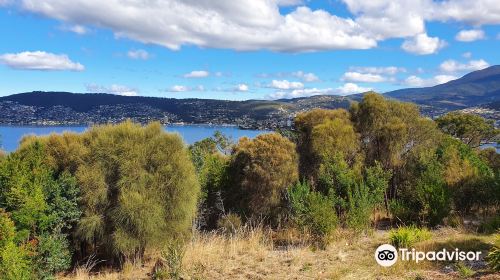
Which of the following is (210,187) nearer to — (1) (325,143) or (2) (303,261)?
(1) (325,143)

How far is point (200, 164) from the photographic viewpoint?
16.8m

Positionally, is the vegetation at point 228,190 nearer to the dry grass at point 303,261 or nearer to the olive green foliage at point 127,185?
the olive green foliage at point 127,185

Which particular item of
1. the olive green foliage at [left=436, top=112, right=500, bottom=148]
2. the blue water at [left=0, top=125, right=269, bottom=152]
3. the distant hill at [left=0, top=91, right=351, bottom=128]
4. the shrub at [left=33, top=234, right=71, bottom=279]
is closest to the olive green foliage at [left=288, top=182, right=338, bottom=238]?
the blue water at [left=0, top=125, right=269, bottom=152]

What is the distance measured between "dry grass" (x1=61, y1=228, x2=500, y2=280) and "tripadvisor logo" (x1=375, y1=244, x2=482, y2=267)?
0.20m

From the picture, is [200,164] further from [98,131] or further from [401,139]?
[401,139]

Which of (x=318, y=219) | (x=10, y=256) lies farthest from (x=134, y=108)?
(x=10, y=256)

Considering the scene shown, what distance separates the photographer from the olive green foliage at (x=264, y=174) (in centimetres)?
1467

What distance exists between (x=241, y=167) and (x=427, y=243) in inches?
317

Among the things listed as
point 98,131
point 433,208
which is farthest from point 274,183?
point 98,131

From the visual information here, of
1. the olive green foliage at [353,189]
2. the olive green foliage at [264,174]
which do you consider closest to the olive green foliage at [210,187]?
the olive green foliage at [264,174]

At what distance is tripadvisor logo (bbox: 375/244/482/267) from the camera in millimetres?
7664

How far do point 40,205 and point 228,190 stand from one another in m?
7.54

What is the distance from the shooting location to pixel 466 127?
127 ft

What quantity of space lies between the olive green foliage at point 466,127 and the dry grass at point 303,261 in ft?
106
